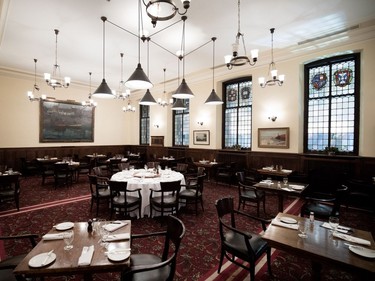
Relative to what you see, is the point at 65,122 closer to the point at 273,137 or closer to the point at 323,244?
the point at 273,137

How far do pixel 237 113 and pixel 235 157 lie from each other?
1865 mm

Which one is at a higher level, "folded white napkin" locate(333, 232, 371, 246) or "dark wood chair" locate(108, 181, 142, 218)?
"folded white napkin" locate(333, 232, 371, 246)

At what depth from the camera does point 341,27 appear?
17.2ft

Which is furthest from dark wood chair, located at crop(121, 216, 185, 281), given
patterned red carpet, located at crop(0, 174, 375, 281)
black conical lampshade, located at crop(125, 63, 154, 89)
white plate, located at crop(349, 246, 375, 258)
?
black conical lampshade, located at crop(125, 63, 154, 89)

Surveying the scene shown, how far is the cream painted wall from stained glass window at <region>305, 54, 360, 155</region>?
0.27 meters

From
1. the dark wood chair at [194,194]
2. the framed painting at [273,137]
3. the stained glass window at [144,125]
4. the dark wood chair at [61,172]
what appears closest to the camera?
the dark wood chair at [194,194]

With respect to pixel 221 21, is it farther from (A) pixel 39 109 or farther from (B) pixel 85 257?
(A) pixel 39 109

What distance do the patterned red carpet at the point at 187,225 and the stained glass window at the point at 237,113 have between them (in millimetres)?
2274

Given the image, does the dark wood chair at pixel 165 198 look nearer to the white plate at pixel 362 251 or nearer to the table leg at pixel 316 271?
the table leg at pixel 316 271

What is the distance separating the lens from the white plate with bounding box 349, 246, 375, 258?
70.1 inches

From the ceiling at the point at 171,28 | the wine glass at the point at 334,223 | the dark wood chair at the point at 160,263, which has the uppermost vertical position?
the ceiling at the point at 171,28

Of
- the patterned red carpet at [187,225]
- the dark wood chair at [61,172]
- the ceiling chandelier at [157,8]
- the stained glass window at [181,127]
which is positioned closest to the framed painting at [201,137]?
the stained glass window at [181,127]

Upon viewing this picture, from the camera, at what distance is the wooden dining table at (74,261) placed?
1.57 meters

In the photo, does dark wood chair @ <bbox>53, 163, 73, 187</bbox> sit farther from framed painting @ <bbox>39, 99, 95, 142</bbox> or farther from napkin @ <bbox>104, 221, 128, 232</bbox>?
napkin @ <bbox>104, 221, 128, 232</bbox>
